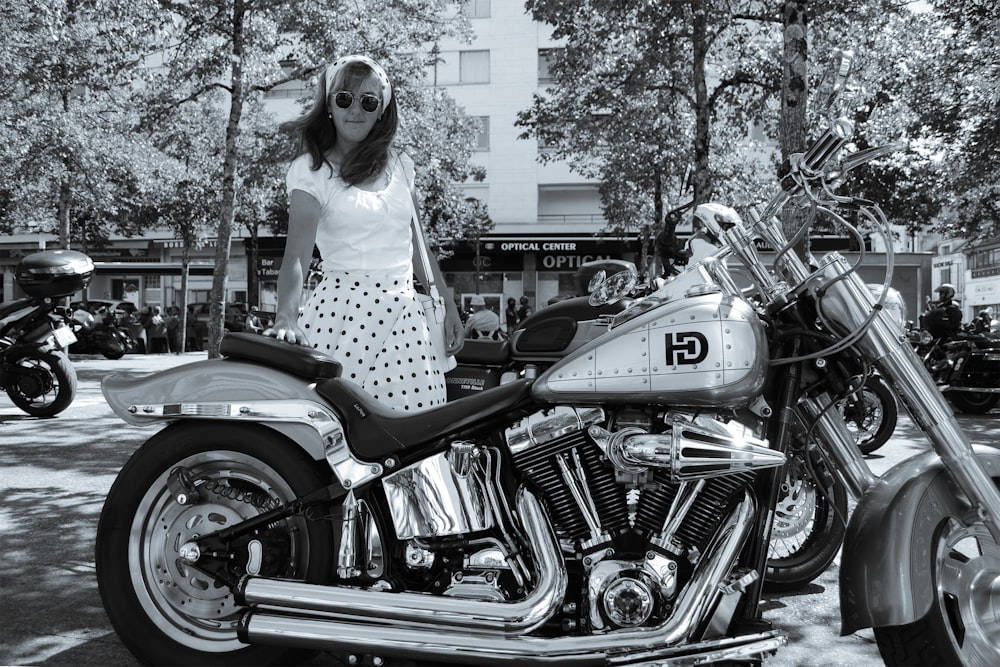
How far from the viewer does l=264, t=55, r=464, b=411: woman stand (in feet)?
9.22

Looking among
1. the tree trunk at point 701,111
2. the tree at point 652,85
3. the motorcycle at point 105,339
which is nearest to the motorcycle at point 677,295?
the tree at point 652,85

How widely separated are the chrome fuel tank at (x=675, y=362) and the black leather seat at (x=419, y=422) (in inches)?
4.1

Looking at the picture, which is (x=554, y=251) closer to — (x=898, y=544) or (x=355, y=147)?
(x=355, y=147)

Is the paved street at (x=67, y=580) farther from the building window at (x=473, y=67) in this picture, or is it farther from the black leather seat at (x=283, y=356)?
the building window at (x=473, y=67)

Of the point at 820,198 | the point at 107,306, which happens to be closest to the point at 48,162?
the point at 107,306

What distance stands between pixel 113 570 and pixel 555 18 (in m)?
11.5

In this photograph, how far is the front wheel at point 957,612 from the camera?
7.22 ft

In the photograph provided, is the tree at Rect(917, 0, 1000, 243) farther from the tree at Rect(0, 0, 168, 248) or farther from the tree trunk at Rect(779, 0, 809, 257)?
the tree at Rect(0, 0, 168, 248)

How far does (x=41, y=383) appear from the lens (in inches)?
330

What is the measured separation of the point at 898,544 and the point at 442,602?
123cm

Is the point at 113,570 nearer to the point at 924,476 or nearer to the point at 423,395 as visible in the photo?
the point at 423,395

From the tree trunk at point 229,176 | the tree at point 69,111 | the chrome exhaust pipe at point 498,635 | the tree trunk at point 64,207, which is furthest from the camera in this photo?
the tree trunk at point 64,207

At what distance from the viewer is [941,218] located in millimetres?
20141

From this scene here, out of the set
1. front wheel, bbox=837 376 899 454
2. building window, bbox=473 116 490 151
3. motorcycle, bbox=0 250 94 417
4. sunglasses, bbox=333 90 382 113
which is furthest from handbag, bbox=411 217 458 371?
building window, bbox=473 116 490 151
